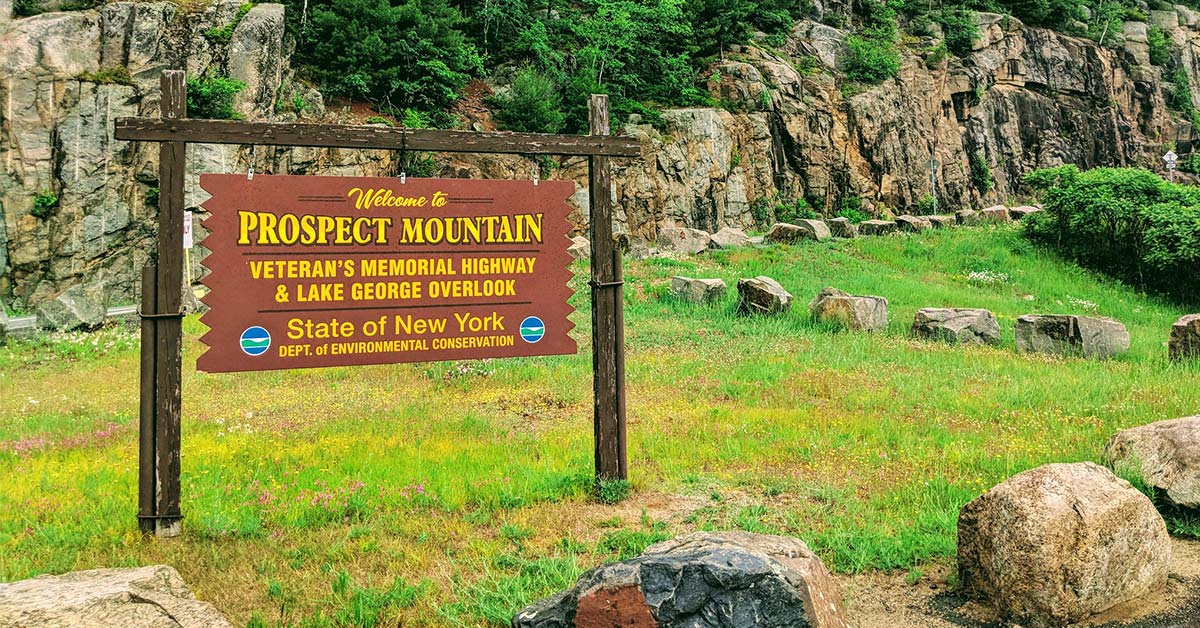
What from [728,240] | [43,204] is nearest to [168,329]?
[43,204]

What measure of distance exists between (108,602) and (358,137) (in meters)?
3.49

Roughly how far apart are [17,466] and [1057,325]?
46.5ft

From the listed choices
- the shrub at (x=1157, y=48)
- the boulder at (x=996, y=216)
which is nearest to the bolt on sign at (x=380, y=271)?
the boulder at (x=996, y=216)

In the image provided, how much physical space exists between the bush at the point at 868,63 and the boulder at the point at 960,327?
89.9 feet

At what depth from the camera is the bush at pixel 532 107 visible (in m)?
28.6

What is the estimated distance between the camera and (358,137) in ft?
18.0

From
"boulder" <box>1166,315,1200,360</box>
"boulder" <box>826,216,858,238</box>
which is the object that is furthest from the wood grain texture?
"boulder" <box>826,216,858,238</box>

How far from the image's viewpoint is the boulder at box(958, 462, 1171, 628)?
4113 millimetres

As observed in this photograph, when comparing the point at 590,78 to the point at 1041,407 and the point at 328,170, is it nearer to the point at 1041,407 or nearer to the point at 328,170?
the point at 328,170

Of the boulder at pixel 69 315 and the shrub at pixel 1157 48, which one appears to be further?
the shrub at pixel 1157 48

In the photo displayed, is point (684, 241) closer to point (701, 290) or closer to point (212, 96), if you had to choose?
point (701, 290)

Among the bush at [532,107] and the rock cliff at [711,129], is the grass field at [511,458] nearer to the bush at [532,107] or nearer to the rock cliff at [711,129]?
the rock cliff at [711,129]

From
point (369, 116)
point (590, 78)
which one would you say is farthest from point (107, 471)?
point (590, 78)

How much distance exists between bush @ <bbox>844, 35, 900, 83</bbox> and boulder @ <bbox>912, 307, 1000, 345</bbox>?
27403 mm
